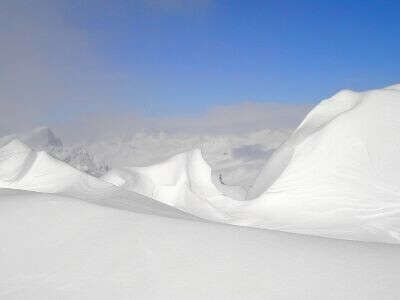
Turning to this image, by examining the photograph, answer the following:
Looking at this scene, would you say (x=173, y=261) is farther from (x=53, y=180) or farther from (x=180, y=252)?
(x=53, y=180)

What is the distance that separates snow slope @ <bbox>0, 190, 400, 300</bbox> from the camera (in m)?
8.05

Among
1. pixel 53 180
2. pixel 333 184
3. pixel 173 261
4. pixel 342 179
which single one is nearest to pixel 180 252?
pixel 173 261

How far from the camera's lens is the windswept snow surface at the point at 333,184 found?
21656 millimetres

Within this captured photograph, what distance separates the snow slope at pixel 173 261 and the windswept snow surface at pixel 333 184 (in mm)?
9785

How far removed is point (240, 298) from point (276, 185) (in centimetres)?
1850

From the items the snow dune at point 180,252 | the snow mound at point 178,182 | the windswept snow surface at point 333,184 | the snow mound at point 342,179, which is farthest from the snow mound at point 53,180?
the snow mound at point 178,182

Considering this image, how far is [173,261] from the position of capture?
29.9 feet

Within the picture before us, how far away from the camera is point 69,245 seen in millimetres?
10227

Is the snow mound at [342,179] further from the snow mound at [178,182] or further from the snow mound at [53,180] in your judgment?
the snow mound at [53,180]

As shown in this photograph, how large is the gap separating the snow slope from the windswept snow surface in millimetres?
9785

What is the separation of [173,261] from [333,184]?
17396mm

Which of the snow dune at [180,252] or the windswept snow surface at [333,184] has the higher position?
the windswept snow surface at [333,184]

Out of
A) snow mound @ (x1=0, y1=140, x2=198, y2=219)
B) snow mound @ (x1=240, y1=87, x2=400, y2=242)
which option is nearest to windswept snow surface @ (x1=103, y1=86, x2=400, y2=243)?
snow mound @ (x1=240, y1=87, x2=400, y2=242)

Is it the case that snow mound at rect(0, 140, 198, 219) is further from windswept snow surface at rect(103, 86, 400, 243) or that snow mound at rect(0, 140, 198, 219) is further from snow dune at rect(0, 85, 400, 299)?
windswept snow surface at rect(103, 86, 400, 243)
